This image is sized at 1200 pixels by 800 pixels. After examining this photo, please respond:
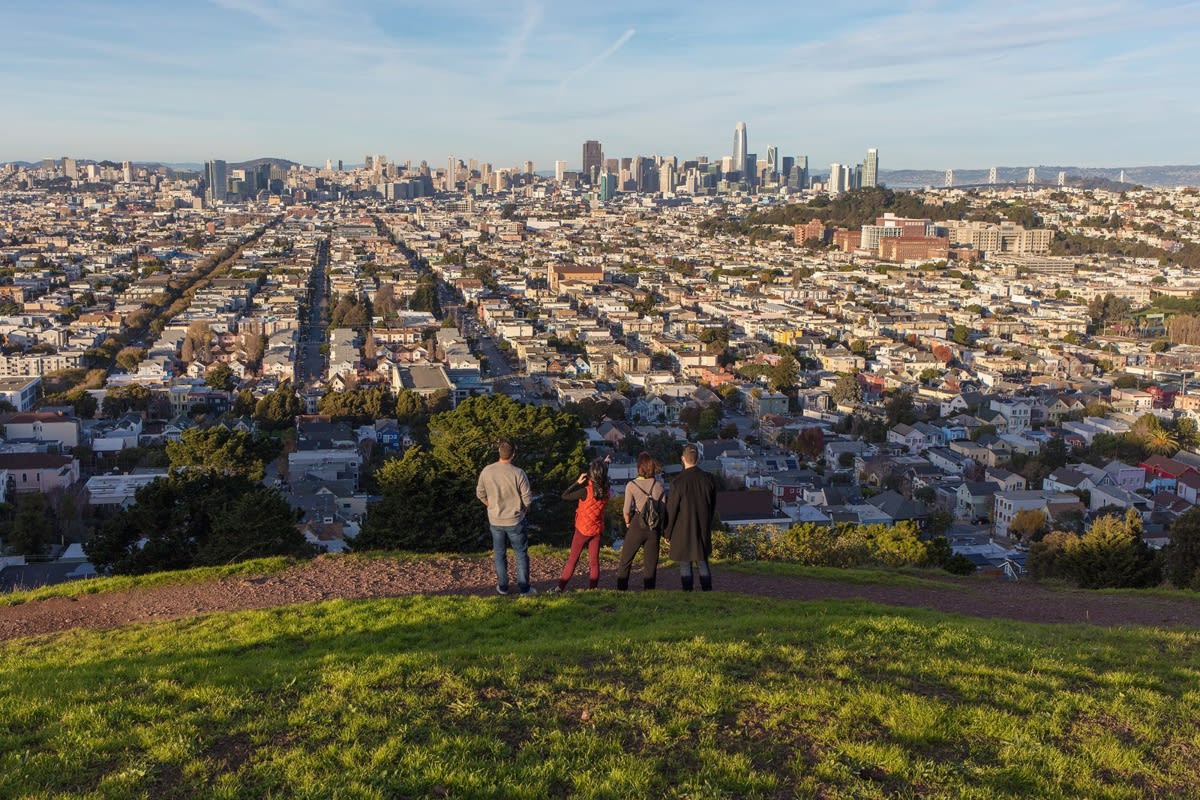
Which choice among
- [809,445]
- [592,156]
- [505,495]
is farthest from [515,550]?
[592,156]

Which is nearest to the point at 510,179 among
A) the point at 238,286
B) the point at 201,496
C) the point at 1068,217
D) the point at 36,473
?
the point at 1068,217

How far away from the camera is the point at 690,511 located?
5238mm

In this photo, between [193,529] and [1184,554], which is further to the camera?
[1184,554]

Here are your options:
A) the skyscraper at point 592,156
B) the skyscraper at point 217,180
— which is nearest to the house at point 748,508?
the skyscraper at point 217,180

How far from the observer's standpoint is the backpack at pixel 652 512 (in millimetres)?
5246

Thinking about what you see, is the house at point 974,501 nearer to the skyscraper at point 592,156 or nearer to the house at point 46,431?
the house at point 46,431

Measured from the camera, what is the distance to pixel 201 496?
358 inches

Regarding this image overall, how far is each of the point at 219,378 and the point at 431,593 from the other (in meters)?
25.8

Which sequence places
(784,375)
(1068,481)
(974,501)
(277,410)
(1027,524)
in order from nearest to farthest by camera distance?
(1027,524) < (974,501) < (1068,481) < (277,410) < (784,375)

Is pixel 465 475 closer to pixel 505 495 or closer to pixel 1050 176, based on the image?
pixel 505 495

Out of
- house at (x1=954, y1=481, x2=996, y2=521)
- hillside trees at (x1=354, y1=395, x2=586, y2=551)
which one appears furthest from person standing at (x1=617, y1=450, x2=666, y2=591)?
house at (x1=954, y1=481, x2=996, y2=521)

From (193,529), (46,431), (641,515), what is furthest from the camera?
(46,431)

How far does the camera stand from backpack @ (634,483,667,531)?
5246mm

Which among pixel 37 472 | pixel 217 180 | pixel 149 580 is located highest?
pixel 217 180
